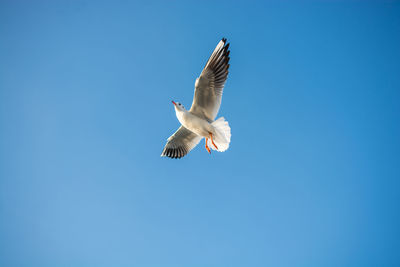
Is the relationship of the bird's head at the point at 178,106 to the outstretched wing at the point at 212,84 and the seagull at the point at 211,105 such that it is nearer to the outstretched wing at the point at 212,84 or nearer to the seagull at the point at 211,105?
the seagull at the point at 211,105

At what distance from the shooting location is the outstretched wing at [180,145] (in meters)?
5.62

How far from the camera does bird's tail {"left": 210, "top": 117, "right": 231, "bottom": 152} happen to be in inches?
185

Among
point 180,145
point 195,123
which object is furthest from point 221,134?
point 180,145

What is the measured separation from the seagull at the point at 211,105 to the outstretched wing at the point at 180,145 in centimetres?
54

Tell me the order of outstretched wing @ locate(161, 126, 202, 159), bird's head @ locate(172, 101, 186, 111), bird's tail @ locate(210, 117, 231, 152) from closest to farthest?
1. bird's tail @ locate(210, 117, 231, 152)
2. bird's head @ locate(172, 101, 186, 111)
3. outstretched wing @ locate(161, 126, 202, 159)

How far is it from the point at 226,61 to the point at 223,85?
383mm

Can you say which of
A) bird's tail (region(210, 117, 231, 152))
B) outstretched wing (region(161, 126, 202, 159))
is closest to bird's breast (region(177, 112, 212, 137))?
bird's tail (region(210, 117, 231, 152))

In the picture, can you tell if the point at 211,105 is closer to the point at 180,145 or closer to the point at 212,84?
the point at 212,84

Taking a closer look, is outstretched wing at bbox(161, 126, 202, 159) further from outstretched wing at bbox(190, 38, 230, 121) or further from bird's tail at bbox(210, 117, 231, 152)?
outstretched wing at bbox(190, 38, 230, 121)

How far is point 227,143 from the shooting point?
4949 mm

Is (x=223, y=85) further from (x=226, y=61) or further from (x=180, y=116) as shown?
(x=180, y=116)

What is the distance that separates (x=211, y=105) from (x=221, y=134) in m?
0.51

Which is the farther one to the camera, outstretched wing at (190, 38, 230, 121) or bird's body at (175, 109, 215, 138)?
bird's body at (175, 109, 215, 138)

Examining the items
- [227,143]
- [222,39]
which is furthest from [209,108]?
[222,39]
